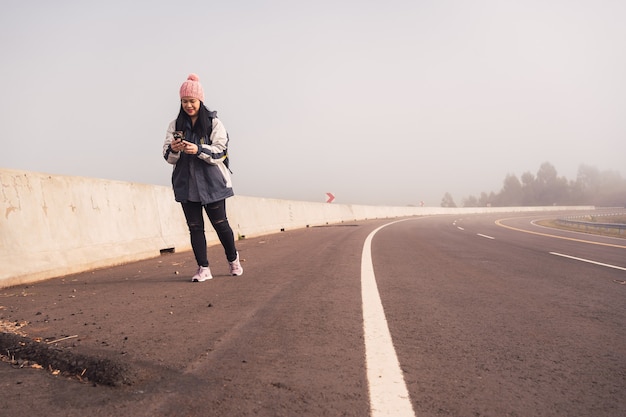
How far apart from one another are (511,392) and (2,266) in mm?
5477

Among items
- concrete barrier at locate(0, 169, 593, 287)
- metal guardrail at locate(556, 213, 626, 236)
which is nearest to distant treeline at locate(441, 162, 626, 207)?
metal guardrail at locate(556, 213, 626, 236)

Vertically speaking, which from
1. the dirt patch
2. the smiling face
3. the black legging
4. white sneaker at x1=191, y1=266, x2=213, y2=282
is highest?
the smiling face

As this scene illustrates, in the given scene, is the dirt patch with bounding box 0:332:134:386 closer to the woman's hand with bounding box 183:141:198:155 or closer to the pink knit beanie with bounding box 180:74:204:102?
the woman's hand with bounding box 183:141:198:155

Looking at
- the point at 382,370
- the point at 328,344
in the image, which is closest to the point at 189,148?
the point at 328,344

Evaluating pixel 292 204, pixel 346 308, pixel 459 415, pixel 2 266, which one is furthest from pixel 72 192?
pixel 292 204

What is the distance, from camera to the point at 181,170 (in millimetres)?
4773

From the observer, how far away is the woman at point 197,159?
4621 millimetres

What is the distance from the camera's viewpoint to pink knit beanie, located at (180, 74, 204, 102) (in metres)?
4.54

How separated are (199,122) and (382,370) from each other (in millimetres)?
3665

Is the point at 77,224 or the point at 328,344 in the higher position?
the point at 77,224

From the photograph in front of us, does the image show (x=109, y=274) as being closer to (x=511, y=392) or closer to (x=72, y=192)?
(x=72, y=192)

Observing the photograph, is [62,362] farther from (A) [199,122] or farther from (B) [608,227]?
(B) [608,227]

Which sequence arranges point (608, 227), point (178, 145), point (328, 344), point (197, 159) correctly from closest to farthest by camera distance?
point (328, 344)
point (178, 145)
point (197, 159)
point (608, 227)

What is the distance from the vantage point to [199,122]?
15.6ft
